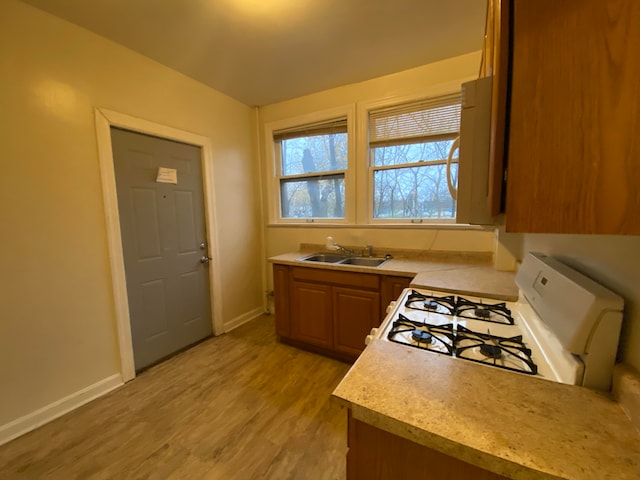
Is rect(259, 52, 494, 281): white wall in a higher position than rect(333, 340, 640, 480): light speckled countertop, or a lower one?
higher

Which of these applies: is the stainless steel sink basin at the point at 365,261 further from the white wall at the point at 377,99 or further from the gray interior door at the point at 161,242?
the gray interior door at the point at 161,242

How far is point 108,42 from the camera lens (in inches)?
74.1

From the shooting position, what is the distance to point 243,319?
10.2 ft

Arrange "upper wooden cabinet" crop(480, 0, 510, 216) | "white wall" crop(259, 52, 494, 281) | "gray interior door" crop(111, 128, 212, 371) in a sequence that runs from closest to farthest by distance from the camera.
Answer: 1. "upper wooden cabinet" crop(480, 0, 510, 216)
2. "gray interior door" crop(111, 128, 212, 371)
3. "white wall" crop(259, 52, 494, 281)

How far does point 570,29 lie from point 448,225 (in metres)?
2.01

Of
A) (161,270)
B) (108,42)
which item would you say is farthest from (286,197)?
(108,42)

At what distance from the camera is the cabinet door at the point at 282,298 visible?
249cm

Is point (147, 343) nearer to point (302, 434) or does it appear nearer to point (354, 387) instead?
point (302, 434)

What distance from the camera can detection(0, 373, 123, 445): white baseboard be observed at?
1534mm

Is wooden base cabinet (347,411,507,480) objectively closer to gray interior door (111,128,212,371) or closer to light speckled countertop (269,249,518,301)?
light speckled countertop (269,249,518,301)

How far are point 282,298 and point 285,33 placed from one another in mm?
2152

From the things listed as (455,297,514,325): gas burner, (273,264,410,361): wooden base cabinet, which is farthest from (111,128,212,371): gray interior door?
(455,297,514,325): gas burner

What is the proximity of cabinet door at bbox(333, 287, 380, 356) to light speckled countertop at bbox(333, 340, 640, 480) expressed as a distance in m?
1.34

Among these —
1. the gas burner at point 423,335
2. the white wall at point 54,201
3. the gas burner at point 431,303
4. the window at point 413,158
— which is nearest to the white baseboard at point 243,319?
the white wall at point 54,201
